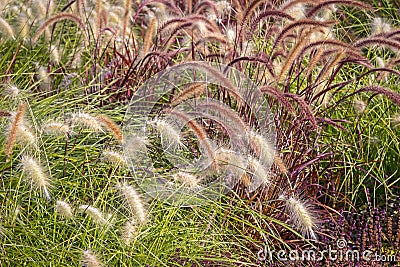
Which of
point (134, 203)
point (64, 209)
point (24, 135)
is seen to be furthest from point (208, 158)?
point (24, 135)

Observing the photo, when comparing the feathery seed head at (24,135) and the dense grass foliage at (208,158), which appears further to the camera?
the dense grass foliage at (208,158)

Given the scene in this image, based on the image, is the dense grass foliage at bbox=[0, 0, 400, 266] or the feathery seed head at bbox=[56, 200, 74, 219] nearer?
the feathery seed head at bbox=[56, 200, 74, 219]

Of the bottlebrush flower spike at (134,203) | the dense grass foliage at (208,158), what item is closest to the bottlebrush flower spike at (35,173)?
the dense grass foliage at (208,158)

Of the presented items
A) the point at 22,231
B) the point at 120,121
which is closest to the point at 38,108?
the point at 120,121

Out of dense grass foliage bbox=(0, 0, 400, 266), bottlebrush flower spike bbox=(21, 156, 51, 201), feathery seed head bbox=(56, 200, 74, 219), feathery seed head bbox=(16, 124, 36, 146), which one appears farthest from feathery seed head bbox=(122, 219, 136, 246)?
feathery seed head bbox=(16, 124, 36, 146)

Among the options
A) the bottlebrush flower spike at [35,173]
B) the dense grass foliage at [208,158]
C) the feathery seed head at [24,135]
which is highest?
the feathery seed head at [24,135]

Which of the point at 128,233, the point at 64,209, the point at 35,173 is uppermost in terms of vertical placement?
the point at 35,173

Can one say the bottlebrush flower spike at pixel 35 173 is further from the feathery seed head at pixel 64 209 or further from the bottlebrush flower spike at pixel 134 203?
the bottlebrush flower spike at pixel 134 203

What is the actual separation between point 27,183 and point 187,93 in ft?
2.72

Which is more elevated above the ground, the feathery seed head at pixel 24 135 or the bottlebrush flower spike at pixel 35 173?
the feathery seed head at pixel 24 135

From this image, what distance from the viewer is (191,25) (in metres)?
3.84

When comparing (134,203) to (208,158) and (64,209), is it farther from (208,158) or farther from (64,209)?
(208,158)

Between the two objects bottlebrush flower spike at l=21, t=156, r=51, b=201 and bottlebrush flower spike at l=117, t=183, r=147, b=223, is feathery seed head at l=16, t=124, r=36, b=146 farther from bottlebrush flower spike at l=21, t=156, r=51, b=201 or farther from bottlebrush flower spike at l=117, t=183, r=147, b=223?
bottlebrush flower spike at l=117, t=183, r=147, b=223

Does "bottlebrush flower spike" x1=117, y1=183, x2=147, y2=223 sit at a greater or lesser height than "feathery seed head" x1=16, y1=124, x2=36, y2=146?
lesser
